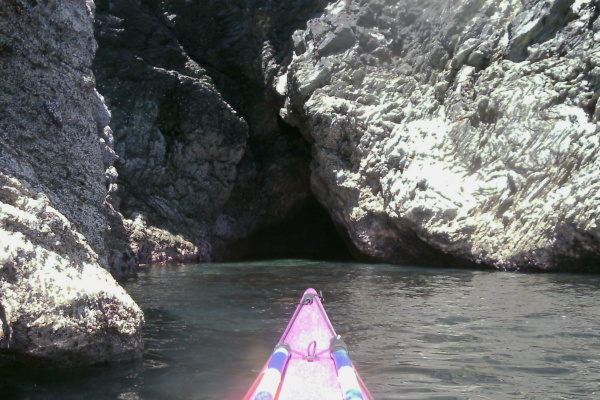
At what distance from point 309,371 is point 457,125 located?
11.7 meters

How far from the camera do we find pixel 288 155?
813 inches

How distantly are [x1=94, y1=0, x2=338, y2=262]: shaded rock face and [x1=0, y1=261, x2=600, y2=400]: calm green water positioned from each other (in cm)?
845

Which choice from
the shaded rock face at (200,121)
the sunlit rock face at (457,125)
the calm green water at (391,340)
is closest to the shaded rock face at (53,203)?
the calm green water at (391,340)

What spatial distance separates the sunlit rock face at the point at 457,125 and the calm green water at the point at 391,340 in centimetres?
230

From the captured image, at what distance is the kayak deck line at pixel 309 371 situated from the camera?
3.31 m

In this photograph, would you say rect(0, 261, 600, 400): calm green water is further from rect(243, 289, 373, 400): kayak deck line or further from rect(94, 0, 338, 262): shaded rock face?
rect(94, 0, 338, 262): shaded rock face

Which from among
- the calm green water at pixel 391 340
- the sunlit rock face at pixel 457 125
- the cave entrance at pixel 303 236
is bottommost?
the calm green water at pixel 391 340

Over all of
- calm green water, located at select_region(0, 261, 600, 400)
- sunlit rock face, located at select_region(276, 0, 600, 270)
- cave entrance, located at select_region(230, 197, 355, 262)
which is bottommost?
calm green water, located at select_region(0, 261, 600, 400)

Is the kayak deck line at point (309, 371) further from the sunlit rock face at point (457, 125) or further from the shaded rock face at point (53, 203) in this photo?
the sunlit rock face at point (457, 125)

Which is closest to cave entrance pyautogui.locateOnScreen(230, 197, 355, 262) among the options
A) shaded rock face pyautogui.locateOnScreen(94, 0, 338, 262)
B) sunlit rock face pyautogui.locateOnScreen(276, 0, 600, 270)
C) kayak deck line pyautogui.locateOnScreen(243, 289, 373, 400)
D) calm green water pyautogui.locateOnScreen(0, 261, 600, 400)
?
shaded rock face pyautogui.locateOnScreen(94, 0, 338, 262)

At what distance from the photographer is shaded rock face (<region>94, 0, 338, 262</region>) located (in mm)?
18391

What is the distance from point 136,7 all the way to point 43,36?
50.3ft

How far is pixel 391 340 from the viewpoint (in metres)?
5.67

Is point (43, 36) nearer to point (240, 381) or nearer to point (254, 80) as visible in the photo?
point (240, 381)
